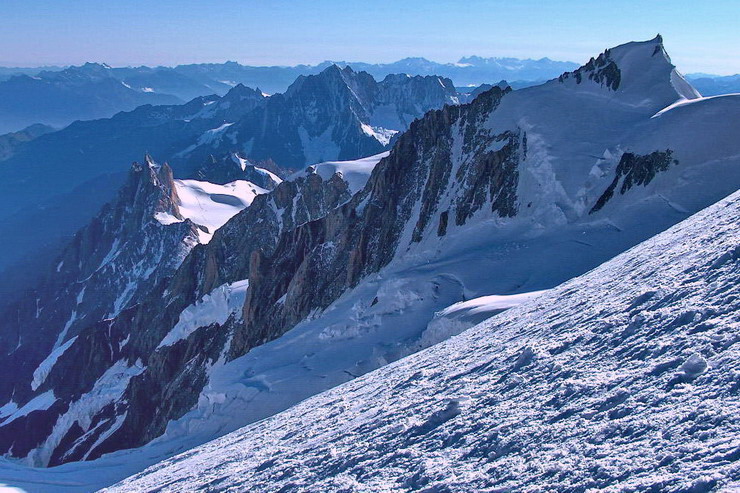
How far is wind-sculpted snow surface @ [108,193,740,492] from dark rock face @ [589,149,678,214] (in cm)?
1373

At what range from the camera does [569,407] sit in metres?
9.56

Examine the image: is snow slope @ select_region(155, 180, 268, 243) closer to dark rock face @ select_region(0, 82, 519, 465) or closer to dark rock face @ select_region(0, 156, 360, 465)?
dark rock face @ select_region(0, 156, 360, 465)

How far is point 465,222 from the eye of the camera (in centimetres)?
4009

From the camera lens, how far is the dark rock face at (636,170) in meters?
30.6

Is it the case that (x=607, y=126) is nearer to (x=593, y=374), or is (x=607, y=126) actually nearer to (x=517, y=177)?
(x=517, y=177)

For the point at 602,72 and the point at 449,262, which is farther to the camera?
the point at 602,72

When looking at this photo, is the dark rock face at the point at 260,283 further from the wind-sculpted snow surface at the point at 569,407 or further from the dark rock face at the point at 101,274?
the wind-sculpted snow surface at the point at 569,407

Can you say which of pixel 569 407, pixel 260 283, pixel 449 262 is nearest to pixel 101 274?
pixel 260 283

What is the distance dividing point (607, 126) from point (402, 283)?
16.5 m

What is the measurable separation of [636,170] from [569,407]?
25.1 meters

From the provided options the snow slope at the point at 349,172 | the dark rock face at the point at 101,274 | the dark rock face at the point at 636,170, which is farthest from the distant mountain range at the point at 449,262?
the dark rock face at the point at 101,274

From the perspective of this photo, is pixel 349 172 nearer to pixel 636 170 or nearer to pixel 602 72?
pixel 602 72

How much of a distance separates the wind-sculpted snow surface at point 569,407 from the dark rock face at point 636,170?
13.7m

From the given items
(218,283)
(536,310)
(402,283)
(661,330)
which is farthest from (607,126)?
(218,283)
